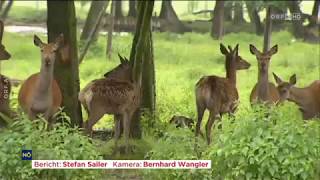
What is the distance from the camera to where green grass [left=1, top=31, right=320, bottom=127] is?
8.74m

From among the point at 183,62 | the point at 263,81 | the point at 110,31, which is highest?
the point at 110,31

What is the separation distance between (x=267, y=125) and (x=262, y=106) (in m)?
0.57

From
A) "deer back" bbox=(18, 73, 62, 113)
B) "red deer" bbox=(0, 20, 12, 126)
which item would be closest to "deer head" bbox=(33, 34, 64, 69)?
"deer back" bbox=(18, 73, 62, 113)

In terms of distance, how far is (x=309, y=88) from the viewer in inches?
343

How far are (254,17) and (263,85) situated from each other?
3.59 m

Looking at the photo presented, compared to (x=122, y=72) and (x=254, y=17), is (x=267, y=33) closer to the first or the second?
(x=254, y=17)

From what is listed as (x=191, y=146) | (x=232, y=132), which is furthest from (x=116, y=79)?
(x=232, y=132)

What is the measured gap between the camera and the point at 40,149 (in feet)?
20.0

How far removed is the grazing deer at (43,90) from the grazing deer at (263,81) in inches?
87.9

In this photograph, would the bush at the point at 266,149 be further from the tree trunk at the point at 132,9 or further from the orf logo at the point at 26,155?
the tree trunk at the point at 132,9

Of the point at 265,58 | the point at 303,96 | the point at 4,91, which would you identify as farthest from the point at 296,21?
the point at 4,91

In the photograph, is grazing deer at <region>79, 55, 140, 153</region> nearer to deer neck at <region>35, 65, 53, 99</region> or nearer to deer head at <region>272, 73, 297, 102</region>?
deer neck at <region>35, 65, 53, 99</region>

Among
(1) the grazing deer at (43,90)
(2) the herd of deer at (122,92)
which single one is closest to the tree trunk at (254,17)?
(2) the herd of deer at (122,92)

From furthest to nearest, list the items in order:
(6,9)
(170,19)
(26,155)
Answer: (170,19) < (6,9) < (26,155)
